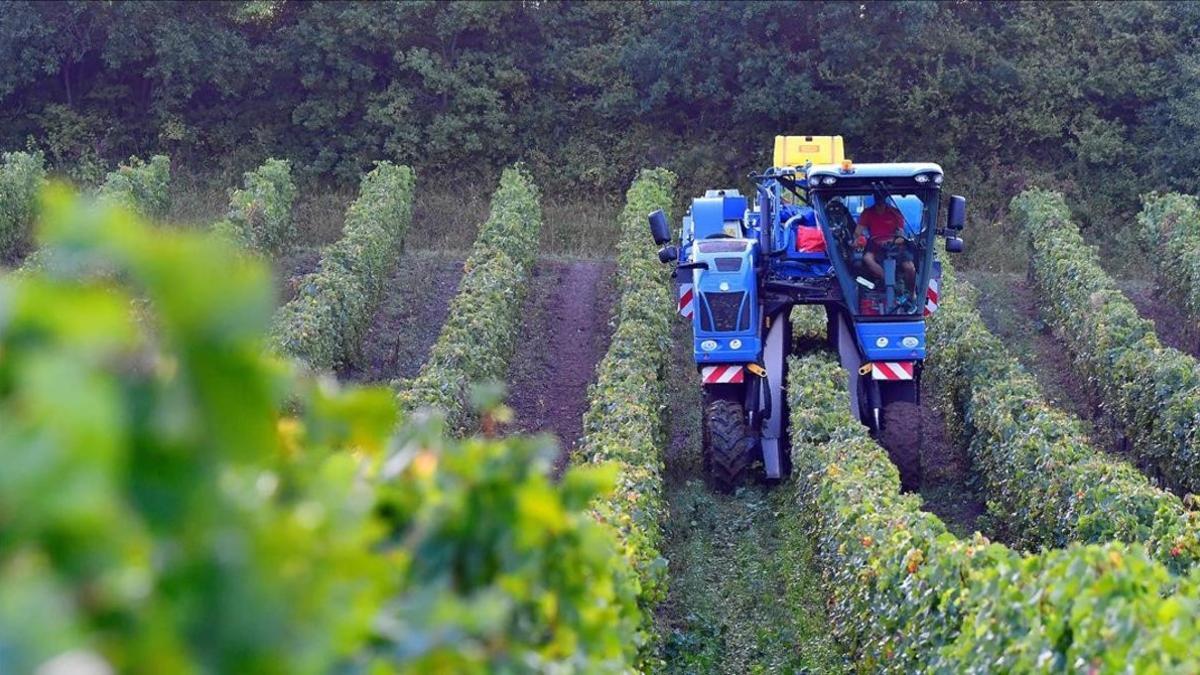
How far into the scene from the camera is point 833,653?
9078 mm

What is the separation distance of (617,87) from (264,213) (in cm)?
987

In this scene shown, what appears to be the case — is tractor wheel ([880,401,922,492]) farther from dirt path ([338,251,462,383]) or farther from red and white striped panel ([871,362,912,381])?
dirt path ([338,251,462,383])

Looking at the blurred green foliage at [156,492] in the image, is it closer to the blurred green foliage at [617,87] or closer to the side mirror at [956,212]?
the side mirror at [956,212]

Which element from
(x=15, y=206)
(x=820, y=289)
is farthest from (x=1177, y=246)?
(x=15, y=206)

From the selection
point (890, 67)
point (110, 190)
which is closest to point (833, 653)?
point (110, 190)

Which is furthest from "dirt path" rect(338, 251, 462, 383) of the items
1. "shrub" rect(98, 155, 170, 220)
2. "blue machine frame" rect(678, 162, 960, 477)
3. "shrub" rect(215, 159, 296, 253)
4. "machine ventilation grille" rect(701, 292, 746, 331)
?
"machine ventilation grille" rect(701, 292, 746, 331)

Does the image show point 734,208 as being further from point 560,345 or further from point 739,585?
point 739,585

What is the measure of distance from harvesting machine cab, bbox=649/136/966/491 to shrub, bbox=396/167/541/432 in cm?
238

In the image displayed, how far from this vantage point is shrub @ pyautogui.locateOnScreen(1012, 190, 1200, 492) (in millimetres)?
12320

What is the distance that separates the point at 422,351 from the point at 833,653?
10.6 m

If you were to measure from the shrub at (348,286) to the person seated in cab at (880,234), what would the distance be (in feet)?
19.9

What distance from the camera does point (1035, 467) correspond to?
11094 millimetres

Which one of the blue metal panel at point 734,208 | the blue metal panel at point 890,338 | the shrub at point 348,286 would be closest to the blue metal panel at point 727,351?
the blue metal panel at point 890,338

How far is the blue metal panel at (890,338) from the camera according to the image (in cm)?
1243
